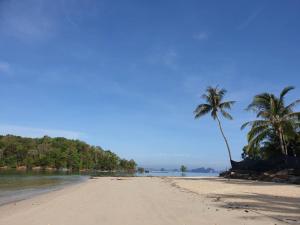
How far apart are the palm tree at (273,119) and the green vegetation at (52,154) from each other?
92.9 metres

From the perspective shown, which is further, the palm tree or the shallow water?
the palm tree

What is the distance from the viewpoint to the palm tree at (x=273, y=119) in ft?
109

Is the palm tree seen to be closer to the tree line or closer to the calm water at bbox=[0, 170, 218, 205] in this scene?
the tree line

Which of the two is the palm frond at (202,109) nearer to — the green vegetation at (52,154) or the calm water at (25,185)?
the calm water at (25,185)

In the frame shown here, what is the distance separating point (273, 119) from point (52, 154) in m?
96.7

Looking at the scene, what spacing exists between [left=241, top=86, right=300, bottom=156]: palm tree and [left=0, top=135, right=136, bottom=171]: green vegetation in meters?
92.9

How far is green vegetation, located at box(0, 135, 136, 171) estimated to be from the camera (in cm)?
11381

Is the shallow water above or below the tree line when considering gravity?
below

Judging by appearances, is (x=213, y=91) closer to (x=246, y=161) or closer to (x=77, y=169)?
(x=246, y=161)

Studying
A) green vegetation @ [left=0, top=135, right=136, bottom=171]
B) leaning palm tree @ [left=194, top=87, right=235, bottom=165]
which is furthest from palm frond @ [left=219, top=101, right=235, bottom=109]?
green vegetation @ [left=0, top=135, right=136, bottom=171]

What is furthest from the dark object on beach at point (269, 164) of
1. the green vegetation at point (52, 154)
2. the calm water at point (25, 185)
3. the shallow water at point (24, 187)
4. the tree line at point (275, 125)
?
the green vegetation at point (52, 154)

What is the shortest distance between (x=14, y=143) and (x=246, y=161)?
97.6m

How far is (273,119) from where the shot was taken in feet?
112

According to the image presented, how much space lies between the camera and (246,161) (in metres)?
36.4
